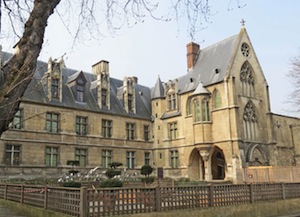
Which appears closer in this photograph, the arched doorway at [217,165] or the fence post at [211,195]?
the fence post at [211,195]

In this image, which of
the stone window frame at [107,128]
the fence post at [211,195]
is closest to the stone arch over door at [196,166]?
the stone window frame at [107,128]

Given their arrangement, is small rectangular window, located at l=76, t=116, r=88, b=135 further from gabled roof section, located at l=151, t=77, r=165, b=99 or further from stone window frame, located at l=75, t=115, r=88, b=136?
gabled roof section, located at l=151, t=77, r=165, b=99

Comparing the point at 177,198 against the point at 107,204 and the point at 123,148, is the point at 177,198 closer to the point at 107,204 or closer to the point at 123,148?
the point at 107,204

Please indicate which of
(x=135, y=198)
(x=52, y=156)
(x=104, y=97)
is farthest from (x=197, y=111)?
(x=135, y=198)

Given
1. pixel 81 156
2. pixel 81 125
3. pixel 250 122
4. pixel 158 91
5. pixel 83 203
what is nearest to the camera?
pixel 83 203

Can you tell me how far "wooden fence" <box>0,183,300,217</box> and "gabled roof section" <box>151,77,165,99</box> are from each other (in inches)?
771

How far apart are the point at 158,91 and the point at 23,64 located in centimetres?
2748

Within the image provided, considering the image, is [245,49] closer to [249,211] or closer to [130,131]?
[130,131]

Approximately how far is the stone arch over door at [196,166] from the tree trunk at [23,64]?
23.9m

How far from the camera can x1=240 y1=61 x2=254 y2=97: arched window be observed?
89.3 ft

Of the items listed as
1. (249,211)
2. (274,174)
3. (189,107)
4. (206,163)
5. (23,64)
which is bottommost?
(249,211)

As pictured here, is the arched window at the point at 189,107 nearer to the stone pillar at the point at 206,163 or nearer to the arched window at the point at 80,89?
the stone pillar at the point at 206,163

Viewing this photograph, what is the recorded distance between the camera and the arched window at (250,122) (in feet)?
86.0

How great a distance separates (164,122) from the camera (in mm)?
30109
